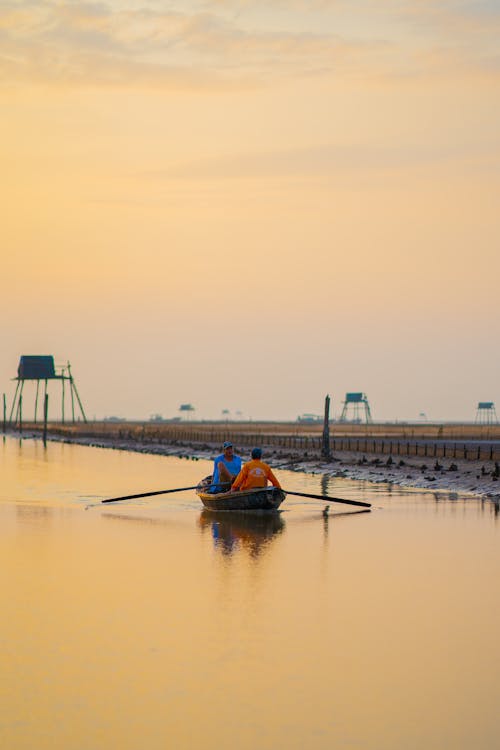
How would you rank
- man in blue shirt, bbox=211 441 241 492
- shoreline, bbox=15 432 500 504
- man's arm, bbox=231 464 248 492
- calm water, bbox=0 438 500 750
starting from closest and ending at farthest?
calm water, bbox=0 438 500 750
man's arm, bbox=231 464 248 492
man in blue shirt, bbox=211 441 241 492
shoreline, bbox=15 432 500 504

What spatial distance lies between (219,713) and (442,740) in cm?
297

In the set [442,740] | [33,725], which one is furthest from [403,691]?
[33,725]

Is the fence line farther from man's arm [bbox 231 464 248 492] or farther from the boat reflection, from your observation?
man's arm [bbox 231 464 248 492]

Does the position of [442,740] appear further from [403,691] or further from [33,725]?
[33,725]

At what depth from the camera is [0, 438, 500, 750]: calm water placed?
48.8ft

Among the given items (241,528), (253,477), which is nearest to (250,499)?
(253,477)

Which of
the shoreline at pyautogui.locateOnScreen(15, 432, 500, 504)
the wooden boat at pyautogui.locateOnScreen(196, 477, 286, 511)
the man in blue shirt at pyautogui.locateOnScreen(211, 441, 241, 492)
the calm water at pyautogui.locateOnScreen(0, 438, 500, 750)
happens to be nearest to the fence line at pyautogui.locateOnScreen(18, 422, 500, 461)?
the shoreline at pyautogui.locateOnScreen(15, 432, 500, 504)

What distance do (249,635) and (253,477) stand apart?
19743mm

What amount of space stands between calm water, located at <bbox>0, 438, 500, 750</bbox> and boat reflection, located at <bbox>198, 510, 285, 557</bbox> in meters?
0.16

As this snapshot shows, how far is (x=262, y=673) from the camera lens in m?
17.4

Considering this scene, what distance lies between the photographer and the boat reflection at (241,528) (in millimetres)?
32844

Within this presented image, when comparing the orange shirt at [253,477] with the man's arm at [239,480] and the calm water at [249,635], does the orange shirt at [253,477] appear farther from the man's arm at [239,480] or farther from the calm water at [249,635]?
the calm water at [249,635]

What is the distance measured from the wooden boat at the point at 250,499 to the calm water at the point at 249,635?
3.48 ft

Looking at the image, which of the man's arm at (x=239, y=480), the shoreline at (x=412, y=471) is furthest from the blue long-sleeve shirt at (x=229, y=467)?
the shoreline at (x=412, y=471)
